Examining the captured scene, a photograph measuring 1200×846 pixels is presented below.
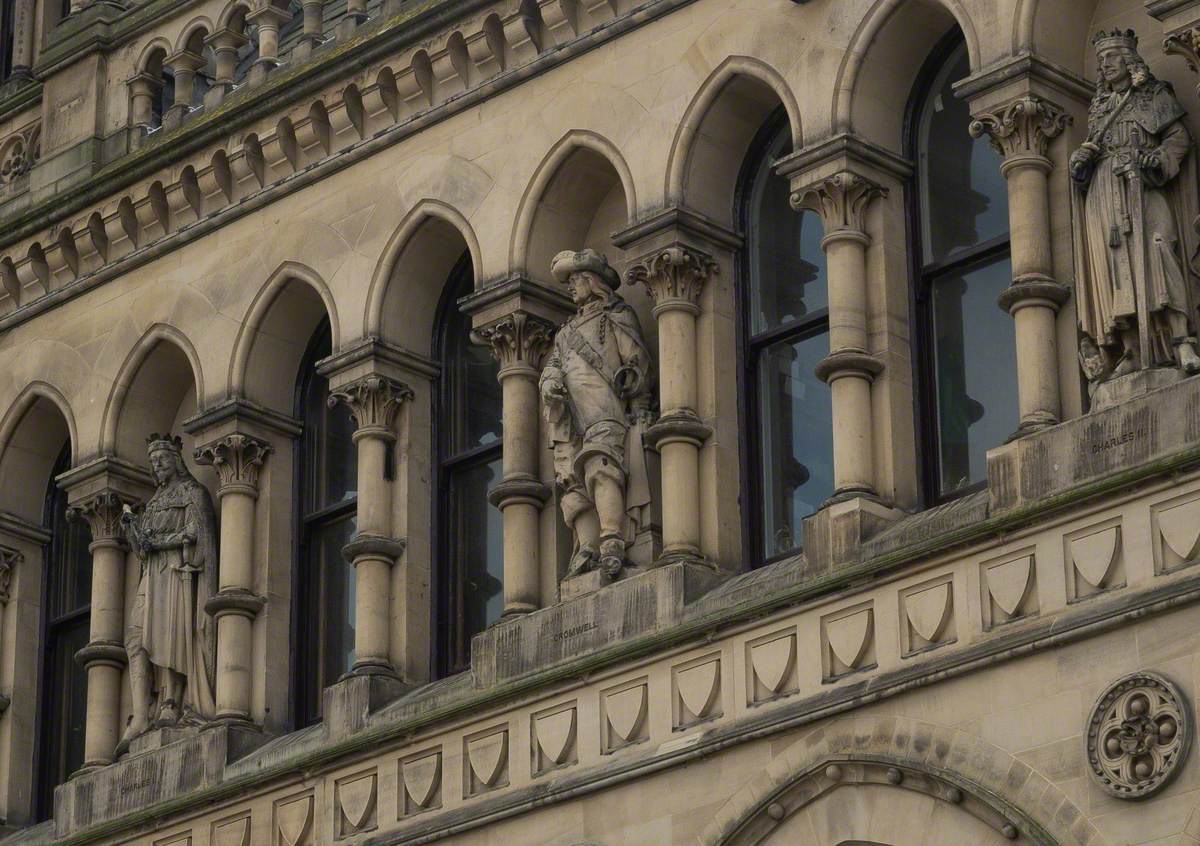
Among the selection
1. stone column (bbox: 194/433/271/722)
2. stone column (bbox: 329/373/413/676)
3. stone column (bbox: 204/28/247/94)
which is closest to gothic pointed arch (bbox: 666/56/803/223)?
stone column (bbox: 329/373/413/676)

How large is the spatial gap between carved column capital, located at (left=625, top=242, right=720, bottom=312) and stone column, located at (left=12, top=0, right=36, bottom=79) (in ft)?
29.2

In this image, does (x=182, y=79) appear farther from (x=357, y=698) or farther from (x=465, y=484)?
(x=357, y=698)

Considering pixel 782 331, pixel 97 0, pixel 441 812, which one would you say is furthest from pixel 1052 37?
pixel 97 0

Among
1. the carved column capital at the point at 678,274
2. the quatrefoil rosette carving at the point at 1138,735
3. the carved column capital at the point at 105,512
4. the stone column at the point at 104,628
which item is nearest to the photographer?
the quatrefoil rosette carving at the point at 1138,735

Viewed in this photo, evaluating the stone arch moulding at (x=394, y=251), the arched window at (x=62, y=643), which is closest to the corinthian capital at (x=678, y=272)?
the stone arch moulding at (x=394, y=251)

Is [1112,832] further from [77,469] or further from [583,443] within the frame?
[77,469]

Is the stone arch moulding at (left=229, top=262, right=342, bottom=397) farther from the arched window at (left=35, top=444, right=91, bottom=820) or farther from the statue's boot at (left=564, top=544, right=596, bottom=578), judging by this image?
the statue's boot at (left=564, top=544, right=596, bottom=578)

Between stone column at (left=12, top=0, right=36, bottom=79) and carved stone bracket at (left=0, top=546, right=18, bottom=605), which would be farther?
stone column at (left=12, top=0, right=36, bottom=79)

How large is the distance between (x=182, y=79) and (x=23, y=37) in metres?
3.20

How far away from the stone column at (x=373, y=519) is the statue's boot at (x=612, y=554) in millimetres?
2259

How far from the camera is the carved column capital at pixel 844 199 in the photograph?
2361 cm

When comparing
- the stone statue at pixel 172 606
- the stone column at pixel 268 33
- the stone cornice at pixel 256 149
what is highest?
the stone column at pixel 268 33

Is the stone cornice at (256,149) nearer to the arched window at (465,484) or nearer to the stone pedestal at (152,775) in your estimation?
the arched window at (465,484)

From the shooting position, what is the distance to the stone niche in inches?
823
